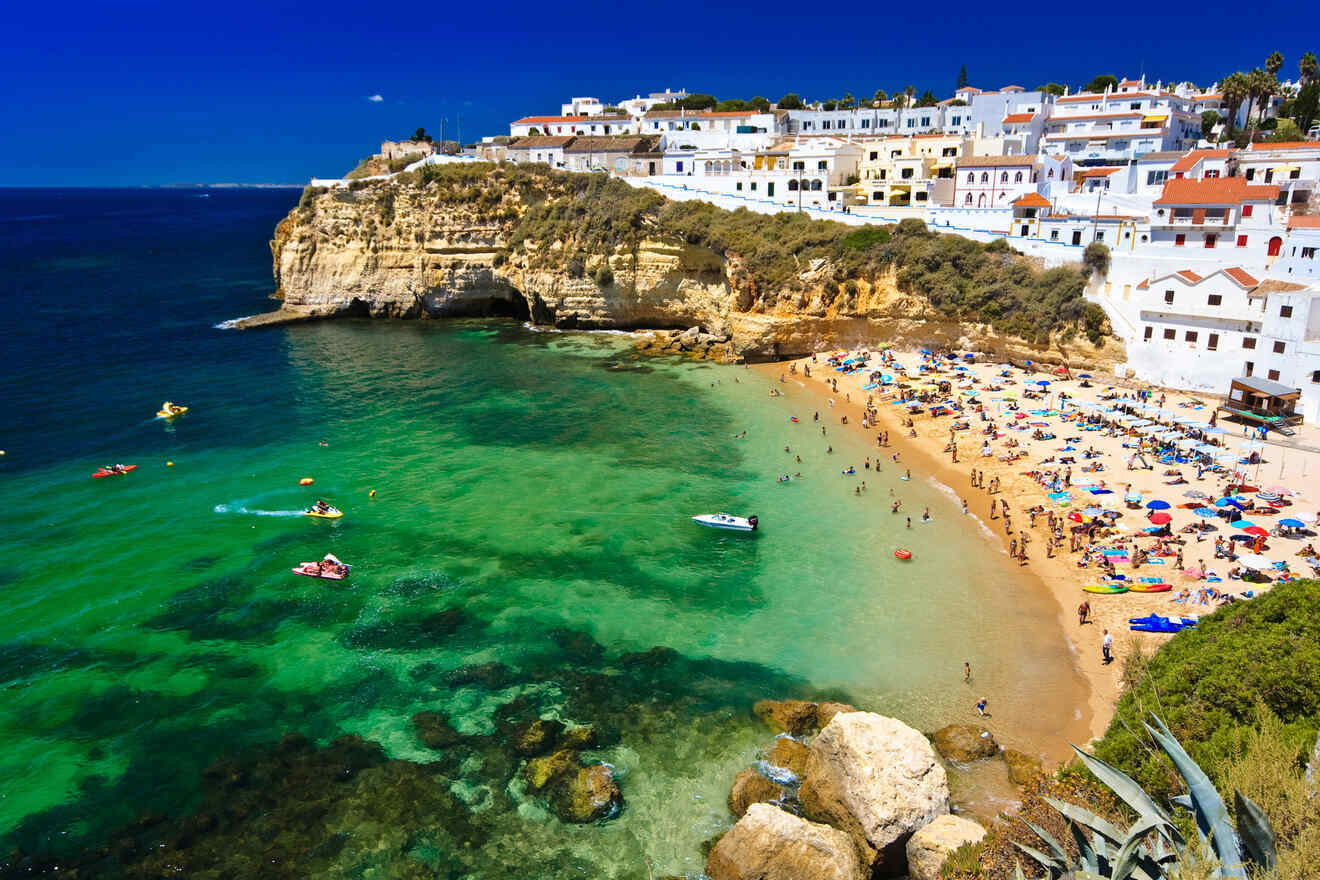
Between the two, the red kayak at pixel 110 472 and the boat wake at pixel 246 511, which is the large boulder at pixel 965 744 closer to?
the boat wake at pixel 246 511

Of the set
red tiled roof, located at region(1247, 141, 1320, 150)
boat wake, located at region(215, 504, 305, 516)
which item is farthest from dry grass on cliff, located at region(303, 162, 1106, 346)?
boat wake, located at region(215, 504, 305, 516)

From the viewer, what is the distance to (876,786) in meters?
16.2

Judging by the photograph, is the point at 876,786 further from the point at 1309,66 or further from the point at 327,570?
the point at 1309,66

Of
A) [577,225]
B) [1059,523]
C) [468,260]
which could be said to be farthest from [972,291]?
[468,260]

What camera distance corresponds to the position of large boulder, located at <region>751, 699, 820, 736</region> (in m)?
20.0

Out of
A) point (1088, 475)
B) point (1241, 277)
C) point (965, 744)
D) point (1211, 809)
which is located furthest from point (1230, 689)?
point (1241, 277)

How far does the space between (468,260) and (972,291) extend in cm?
4157

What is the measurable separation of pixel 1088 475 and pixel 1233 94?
58115 millimetres

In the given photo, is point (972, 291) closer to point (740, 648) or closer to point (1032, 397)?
point (1032, 397)

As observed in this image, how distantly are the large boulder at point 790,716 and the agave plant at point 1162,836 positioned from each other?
9316mm

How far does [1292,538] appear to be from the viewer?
2612 cm

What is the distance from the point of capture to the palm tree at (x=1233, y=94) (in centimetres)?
6694

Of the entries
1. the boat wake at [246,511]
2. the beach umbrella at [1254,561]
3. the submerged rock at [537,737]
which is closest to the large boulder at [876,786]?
the submerged rock at [537,737]

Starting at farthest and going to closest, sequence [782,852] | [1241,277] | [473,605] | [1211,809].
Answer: [1241,277] < [473,605] < [782,852] < [1211,809]
